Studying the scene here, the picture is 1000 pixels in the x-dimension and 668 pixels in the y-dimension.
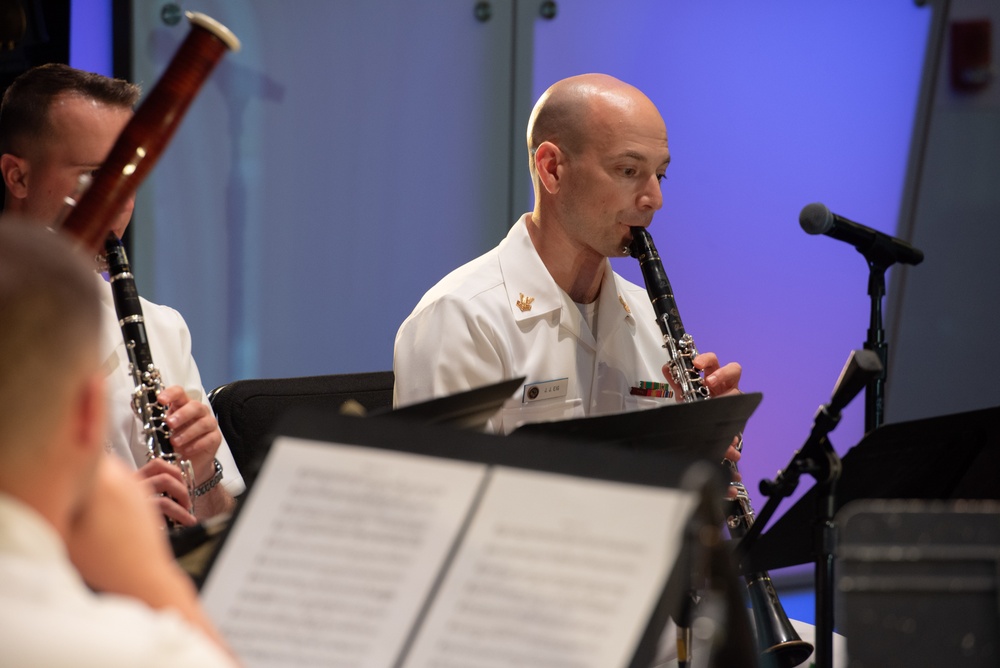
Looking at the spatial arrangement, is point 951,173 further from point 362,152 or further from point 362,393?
point 362,393

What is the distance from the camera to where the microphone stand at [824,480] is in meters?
1.65

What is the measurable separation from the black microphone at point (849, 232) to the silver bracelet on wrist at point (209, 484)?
1292 millimetres

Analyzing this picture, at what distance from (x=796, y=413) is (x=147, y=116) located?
3.44 meters

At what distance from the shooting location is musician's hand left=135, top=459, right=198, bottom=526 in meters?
1.86

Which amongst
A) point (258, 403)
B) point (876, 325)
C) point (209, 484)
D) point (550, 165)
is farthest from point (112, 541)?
point (550, 165)

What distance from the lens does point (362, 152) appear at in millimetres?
3705

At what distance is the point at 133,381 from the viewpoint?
2.24m

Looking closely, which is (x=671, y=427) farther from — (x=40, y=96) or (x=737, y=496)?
(x=40, y=96)

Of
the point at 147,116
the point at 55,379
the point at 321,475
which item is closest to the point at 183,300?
the point at 147,116

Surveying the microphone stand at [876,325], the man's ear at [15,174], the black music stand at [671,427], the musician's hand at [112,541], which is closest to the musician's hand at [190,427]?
the man's ear at [15,174]

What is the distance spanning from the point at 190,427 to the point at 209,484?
18cm

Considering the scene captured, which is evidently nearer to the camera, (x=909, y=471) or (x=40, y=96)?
(x=909, y=471)

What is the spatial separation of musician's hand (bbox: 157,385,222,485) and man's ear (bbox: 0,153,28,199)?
59 cm

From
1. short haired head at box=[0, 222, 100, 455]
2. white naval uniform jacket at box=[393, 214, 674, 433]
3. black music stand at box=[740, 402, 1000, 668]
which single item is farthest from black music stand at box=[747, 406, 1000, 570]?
short haired head at box=[0, 222, 100, 455]
